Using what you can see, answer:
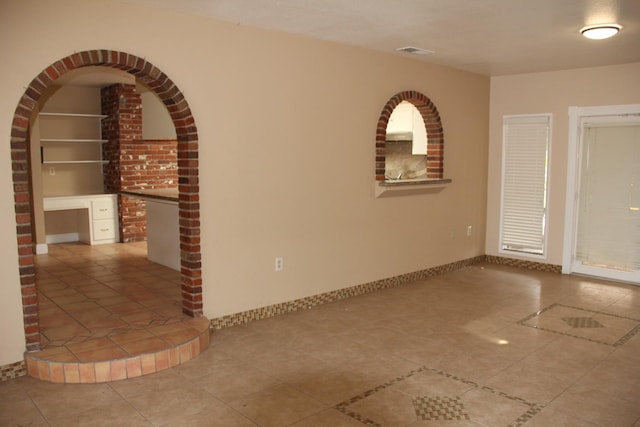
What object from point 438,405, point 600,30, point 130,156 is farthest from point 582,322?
point 130,156

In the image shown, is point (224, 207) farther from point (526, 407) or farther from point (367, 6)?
point (526, 407)

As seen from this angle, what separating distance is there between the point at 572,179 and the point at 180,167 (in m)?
4.65

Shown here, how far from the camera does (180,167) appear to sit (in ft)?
13.3

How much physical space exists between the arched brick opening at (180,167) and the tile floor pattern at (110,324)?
0.23m

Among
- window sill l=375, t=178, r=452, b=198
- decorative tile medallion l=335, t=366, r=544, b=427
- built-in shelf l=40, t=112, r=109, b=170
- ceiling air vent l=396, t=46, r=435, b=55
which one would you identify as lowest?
decorative tile medallion l=335, t=366, r=544, b=427

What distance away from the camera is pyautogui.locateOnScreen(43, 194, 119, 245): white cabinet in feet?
24.0

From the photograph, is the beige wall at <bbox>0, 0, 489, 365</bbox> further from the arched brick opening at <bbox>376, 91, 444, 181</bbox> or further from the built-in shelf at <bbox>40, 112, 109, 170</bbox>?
the built-in shelf at <bbox>40, 112, 109, 170</bbox>

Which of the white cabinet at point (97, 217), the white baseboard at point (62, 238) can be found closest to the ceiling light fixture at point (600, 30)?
the white cabinet at point (97, 217)

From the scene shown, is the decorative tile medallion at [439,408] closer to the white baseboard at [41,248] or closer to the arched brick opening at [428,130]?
the arched brick opening at [428,130]

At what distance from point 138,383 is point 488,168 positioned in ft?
17.4

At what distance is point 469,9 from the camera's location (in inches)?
143

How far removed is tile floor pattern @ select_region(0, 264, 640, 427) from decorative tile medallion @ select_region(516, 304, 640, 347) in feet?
0.06

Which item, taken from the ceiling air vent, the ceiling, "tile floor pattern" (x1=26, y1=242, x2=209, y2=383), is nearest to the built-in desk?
"tile floor pattern" (x1=26, y1=242, x2=209, y2=383)

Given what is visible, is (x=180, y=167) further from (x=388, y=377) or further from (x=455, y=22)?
(x=455, y=22)
